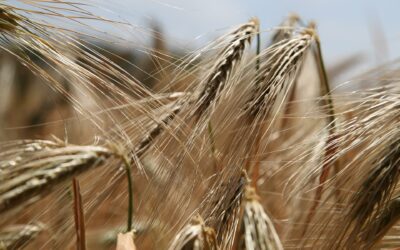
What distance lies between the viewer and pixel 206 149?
5.45ft

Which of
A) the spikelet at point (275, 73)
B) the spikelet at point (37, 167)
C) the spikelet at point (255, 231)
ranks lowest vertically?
the spikelet at point (255, 231)

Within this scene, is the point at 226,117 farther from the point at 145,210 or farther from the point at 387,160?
the point at 387,160

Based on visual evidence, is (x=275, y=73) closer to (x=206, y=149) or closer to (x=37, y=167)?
(x=206, y=149)

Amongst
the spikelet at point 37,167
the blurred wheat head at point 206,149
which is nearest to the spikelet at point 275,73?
the blurred wheat head at point 206,149

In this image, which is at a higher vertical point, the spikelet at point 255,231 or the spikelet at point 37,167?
the spikelet at point 37,167

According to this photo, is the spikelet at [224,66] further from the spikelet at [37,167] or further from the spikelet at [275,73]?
the spikelet at [37,167]

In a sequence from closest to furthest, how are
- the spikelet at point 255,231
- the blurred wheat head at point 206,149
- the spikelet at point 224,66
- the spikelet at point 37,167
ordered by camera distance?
1. the spikelet at point 37,167
2. the spikelet at point 255,231
3. the blurred wheat head at point 206,149
4. the spikelet at point 224,66

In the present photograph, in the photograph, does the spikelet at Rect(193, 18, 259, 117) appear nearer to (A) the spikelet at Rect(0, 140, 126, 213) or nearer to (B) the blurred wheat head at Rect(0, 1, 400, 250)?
(B) the blurred wheat head at Rect(0, 1, 400, 250)

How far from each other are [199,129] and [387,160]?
1.22 ft

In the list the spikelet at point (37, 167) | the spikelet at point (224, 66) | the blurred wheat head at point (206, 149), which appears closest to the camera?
the spikelet at point (37, 167)

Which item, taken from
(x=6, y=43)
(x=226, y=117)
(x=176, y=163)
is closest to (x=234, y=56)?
(x=226, y=117)

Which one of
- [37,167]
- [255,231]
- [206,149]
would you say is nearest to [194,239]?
[255,231]

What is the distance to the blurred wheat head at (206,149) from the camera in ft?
4.23

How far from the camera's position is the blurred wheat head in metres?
1.29
